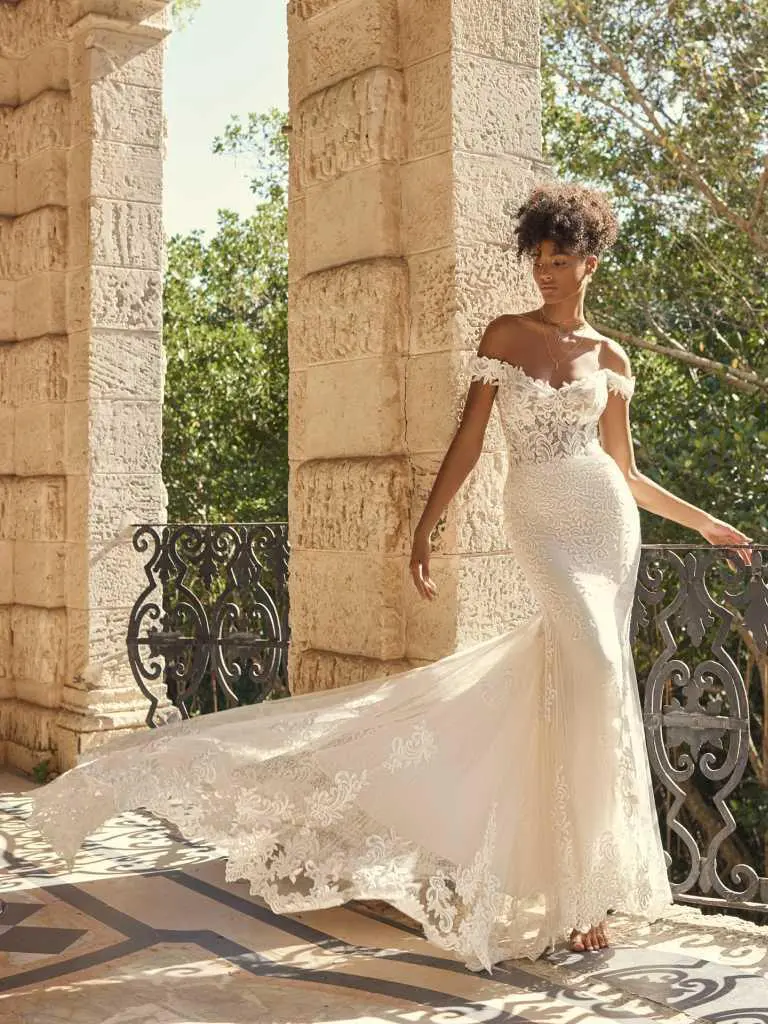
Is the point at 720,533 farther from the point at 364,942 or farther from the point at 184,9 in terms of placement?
the point at 184,9

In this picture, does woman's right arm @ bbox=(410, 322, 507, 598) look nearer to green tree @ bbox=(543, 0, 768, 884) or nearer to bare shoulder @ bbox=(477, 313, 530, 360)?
bare shoulder @ bbox=(477, 313, 530, 360)

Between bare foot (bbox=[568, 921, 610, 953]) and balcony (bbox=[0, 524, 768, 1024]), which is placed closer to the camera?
balcony (bbox=[0, 524, 768, 1024])

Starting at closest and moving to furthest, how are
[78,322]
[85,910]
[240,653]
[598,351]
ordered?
[598,351], [85,910], [240,653], [78,322]

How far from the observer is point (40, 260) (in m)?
6.57

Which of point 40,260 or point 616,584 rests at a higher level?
point 40,260

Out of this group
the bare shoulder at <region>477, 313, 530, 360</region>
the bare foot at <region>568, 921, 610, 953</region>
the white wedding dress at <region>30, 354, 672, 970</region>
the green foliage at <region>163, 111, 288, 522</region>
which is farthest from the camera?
the green foliage at <region>163, 111, 288, 522</region>

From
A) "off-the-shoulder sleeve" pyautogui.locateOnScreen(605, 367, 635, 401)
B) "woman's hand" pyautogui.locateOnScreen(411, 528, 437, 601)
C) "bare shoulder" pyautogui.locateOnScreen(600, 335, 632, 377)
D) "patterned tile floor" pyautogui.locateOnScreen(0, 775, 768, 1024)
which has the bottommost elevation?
"patterned tile floor" pyautogui.locateOnScreen(0, 775, 768, 1024)

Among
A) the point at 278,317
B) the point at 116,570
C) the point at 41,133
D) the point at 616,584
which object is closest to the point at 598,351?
the point at 616,584

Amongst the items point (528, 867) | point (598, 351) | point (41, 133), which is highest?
point (41, 133)

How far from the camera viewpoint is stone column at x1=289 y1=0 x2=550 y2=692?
412 centimetres

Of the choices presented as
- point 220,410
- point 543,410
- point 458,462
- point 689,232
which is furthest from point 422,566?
point 220,410

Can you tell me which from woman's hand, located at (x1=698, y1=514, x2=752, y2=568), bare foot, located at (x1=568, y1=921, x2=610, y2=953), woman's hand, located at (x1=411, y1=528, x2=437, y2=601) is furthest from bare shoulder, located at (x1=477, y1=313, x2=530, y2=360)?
bare foot, located at (x1=568, y1=921, x2=610, y2=953)

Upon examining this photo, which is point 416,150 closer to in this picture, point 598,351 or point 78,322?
point 598,351

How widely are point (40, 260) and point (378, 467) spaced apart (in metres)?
3.03
